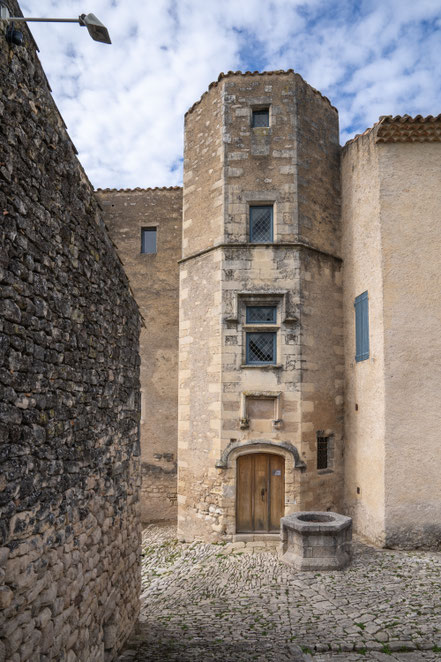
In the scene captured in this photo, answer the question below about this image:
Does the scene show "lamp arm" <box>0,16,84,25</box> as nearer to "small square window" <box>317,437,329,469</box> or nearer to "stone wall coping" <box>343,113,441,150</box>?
"stone wall coping" <box>343,113,441,150</box>

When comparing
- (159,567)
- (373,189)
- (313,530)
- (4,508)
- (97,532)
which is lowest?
(159,567)

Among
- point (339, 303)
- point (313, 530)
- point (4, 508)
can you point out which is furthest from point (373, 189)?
point (4, 508)

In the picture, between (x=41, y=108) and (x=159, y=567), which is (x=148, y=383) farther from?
(x=41, y=108)

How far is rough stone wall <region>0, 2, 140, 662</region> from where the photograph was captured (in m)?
2.92

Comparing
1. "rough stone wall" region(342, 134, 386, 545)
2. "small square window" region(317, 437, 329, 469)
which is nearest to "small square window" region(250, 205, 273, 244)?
"rough stone wall" region(342, 134, 386, 545)

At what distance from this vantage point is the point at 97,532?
441 cm

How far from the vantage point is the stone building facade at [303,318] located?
9.27 meters

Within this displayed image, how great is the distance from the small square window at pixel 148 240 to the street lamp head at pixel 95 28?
10.6m

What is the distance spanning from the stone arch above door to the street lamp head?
318 inches

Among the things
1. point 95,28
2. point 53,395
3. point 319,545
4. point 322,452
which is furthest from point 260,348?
point 95,28

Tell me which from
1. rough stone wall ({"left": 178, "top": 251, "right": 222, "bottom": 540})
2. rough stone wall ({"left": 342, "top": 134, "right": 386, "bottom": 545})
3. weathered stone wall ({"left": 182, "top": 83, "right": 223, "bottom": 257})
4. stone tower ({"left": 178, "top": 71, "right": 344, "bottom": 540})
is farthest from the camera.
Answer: weathered stone wall ({"left": 182, "top": 83, "right": 223, "bottom": 257})

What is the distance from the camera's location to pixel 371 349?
32.0 feet

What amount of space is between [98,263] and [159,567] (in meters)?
6.46

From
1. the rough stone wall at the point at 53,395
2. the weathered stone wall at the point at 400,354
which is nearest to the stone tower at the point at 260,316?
the weathered stone wall at the point at 400,354
